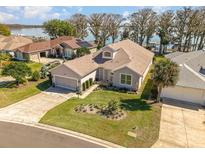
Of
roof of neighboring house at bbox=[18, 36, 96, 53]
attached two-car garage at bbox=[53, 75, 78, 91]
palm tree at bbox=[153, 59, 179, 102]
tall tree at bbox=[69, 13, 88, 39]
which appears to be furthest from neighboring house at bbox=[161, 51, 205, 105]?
tall tree at bbox=[69, 13, 88, 39]

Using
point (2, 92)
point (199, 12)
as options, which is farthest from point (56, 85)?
point (199, 12)

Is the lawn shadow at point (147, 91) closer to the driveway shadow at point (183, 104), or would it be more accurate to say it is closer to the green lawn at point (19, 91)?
the driveway shadow at point (183, 104)

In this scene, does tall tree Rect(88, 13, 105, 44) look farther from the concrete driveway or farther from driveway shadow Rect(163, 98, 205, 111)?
the concrete driveway

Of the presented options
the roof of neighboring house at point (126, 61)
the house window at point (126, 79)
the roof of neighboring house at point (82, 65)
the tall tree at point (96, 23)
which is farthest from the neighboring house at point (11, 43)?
the house window at point (126, 79)

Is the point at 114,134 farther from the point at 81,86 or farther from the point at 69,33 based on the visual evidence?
the point at 69,33

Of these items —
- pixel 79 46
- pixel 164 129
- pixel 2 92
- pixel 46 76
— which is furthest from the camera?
pixel 79 46

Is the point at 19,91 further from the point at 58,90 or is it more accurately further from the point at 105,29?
the point at 105,29
